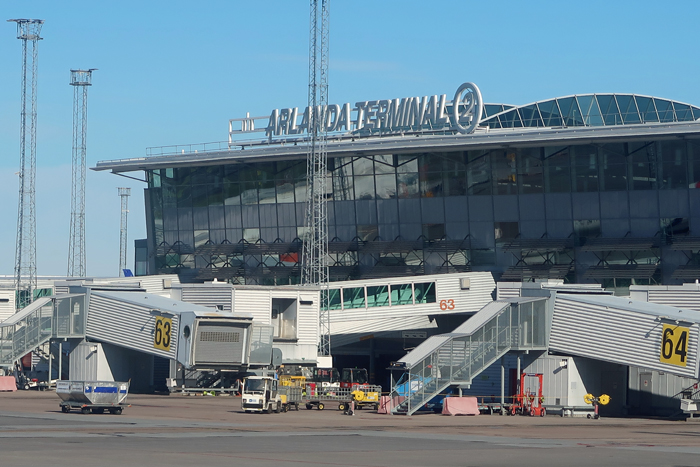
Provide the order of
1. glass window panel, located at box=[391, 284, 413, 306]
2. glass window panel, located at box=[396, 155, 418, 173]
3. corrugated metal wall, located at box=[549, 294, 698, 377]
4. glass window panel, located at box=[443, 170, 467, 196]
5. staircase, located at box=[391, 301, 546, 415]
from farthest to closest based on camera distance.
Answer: glass window panel, located at box=[396, 155, 418, 173] < glass window panel, located at box=[443, 170, 467, 196] < glass window panel, located at box=[391, 284, 413, 306] < staircase, located at box=[391, 301, 546, 415] < corrugated metal wall, located at box=[549, 294, 698, 377]

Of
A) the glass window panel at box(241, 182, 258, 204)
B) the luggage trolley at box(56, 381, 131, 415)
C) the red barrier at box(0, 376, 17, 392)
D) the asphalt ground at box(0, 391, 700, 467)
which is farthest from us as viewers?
the glass window panel at box(241, 182, 258, 204)

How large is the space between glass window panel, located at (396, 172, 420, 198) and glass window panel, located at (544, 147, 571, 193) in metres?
12.1

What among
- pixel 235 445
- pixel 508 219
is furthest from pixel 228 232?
pixel 235 445

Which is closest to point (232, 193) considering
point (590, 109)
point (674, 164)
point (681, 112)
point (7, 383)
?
point (7, 383)

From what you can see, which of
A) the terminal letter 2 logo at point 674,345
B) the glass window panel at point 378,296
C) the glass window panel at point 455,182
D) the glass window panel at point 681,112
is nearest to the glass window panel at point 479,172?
the glass window panel at point 455,182

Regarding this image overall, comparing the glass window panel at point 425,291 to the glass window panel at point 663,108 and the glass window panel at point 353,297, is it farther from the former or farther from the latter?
the glass window panel at point 663,108

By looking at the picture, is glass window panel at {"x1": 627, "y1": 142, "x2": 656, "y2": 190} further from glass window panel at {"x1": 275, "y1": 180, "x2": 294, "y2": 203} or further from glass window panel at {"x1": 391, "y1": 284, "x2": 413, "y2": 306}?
glass window panel at {"x1": 275, "y1": 180, "x2": 294, "y2": 203}

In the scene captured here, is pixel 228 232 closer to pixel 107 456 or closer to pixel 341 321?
pixel 341 321

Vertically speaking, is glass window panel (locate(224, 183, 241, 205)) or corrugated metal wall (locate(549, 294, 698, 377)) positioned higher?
glass window panel (locate(224, 183, 241, 205))

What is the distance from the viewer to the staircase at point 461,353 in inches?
2387

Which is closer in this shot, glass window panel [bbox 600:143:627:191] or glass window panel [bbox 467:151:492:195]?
glass window panel [bbox 600:143:627:191]

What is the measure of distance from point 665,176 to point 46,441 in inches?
2393

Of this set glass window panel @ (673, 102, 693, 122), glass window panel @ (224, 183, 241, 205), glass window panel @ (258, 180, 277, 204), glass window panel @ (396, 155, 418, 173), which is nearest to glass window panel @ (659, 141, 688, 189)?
glass window panel @ (396, 155, 418, 173)

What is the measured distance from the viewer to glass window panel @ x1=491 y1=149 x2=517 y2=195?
299 ft
